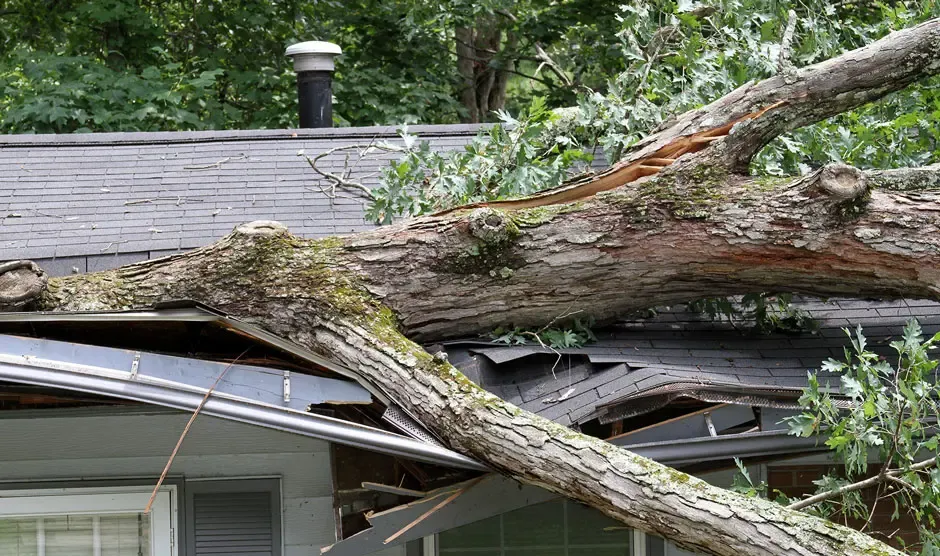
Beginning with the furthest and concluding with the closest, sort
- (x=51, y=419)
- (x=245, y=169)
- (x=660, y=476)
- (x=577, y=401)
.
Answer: (x=245, y=169) → (x=51, y=419) → (x=577, y=401) → (x=660, y=476)

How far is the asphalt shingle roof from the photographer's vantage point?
559 cm

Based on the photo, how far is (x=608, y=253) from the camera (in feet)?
14.9

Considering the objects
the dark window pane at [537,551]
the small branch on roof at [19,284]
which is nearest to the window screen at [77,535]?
the small branch on roof at [19,284]

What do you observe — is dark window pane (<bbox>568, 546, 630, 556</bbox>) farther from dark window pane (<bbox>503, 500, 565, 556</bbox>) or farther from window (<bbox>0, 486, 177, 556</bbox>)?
window (<bbox>0, 486, 177, 556</bbox>)

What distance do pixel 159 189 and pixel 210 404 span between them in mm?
2957

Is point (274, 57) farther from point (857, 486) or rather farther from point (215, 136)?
point (857, 486)

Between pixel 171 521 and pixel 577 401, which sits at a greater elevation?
pixel 577 401

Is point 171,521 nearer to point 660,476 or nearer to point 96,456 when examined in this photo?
point 96,456

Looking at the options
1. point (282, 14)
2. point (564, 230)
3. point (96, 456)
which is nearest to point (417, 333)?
point (564, 230)

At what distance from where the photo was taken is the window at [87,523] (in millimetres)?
4969

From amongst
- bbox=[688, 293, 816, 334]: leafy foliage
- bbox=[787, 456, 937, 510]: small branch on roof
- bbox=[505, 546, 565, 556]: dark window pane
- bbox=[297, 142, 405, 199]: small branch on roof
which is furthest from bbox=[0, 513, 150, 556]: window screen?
bbox=[787, 456, 937, 510]: small branch on roof

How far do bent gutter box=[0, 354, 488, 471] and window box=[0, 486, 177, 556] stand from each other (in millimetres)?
1336

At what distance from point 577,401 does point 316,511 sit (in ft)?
5.09

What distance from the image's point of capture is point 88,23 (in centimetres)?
1348
